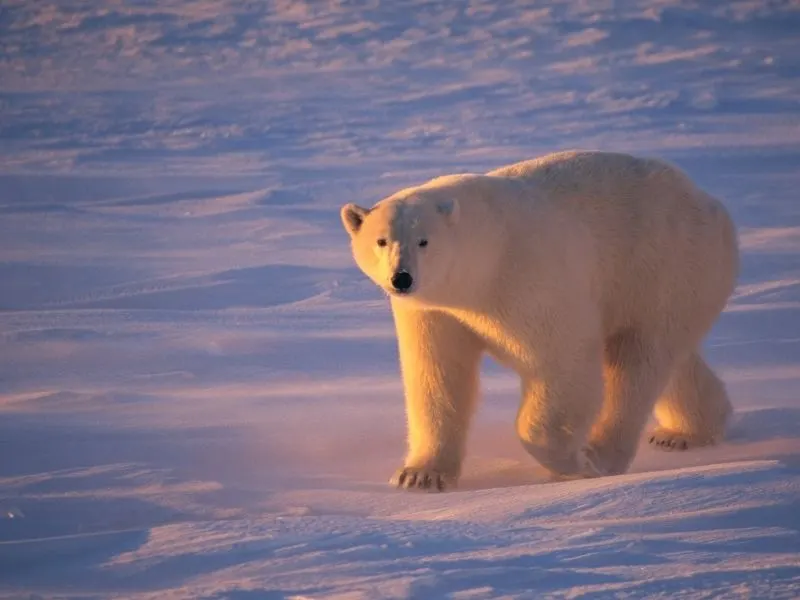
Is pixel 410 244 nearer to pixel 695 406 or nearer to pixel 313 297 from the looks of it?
pixel 695 406

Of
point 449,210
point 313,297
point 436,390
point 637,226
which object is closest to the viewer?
point 449,210

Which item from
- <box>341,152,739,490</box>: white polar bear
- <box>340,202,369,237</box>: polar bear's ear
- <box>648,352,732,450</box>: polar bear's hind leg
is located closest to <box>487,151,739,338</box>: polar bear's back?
<box>341,152,739,490</box>: white polar bear

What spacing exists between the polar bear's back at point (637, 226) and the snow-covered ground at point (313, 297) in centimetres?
72

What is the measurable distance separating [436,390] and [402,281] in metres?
0.78

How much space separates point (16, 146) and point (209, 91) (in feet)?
11.5

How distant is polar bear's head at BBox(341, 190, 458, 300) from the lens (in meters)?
4.29

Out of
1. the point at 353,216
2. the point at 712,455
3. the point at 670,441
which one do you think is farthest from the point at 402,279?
the point at 670,441

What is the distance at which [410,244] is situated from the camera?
4324 millimetres

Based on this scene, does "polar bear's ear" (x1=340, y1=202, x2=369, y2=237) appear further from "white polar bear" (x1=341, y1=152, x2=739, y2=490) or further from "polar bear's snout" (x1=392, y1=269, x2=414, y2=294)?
"polar bear's snout" (x1=392, y1=269, x2=414, y2=294)

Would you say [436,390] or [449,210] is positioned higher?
[449,210]

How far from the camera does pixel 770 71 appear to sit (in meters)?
18.3

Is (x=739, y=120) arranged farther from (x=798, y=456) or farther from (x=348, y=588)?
(x=348, y=588)

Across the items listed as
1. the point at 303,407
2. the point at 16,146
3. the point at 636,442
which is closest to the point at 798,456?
the point at 636,442

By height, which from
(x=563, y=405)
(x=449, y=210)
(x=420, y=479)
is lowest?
(x=420, y=479)
